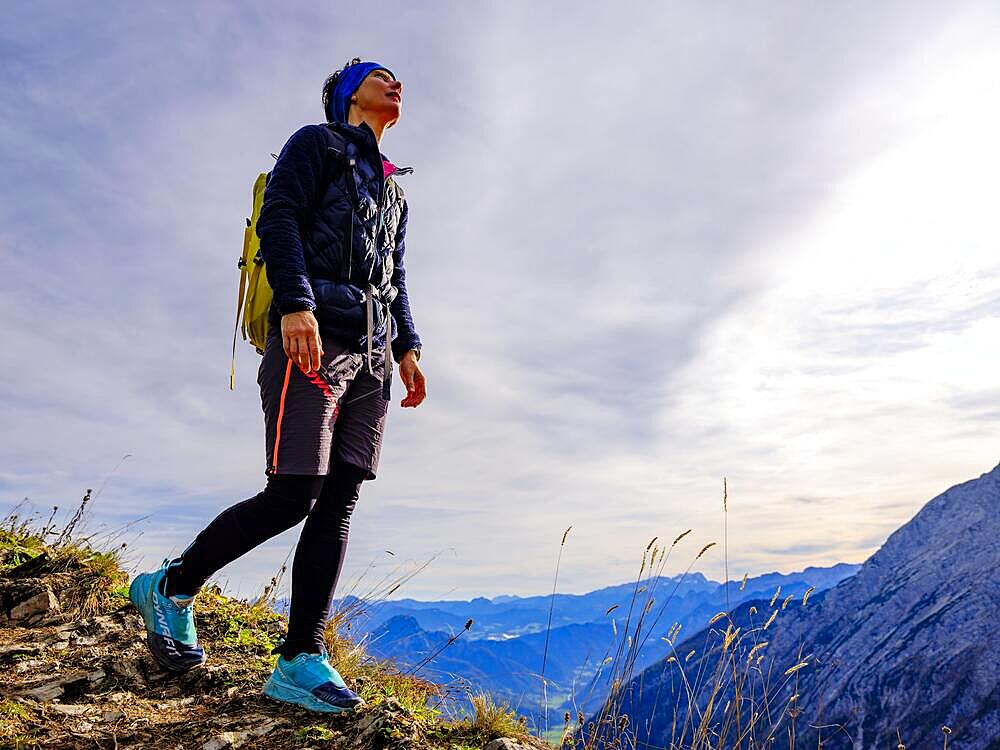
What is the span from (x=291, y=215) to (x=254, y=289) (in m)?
0.51

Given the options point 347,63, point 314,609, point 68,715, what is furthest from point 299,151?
point 68,715

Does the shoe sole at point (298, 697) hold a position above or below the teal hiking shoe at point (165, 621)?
below

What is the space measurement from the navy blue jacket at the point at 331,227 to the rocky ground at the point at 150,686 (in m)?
1.83

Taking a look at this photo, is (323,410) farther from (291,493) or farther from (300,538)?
(300,538)

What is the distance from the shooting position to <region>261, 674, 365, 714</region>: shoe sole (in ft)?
10.8

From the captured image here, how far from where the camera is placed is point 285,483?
3197 mm

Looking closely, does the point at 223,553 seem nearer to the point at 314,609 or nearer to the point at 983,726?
the point at 314,609

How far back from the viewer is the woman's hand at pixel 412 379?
414 centimetres

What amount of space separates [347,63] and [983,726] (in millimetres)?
143736

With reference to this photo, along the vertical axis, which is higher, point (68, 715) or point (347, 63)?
point (347, 63)

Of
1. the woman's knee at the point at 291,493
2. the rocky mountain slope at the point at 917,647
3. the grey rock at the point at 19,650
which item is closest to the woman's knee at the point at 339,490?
the woman's knee at the point at 291,493


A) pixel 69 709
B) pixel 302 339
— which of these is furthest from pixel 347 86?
pixel 69 709

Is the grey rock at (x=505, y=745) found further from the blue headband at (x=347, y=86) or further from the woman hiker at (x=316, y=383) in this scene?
the blue headband at (x=347, y=86)

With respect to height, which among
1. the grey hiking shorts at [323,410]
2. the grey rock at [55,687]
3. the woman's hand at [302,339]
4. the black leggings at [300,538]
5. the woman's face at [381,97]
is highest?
the woman's face at [381,97]
